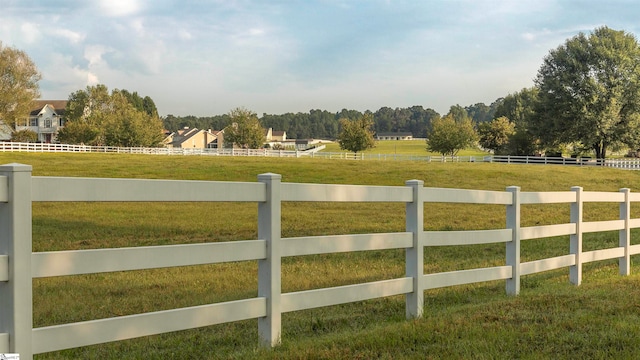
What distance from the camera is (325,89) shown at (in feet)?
118

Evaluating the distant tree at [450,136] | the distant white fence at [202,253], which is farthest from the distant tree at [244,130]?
the distant white fence at [202,253]

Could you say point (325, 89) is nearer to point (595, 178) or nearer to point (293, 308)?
point (595, 178)

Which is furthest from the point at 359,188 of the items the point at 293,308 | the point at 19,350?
the point at 19,350

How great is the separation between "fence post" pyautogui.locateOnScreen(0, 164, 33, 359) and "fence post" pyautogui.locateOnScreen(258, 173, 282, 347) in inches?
75.8

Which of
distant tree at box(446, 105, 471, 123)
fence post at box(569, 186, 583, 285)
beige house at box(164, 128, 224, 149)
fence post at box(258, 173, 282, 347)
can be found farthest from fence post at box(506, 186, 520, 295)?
beige house at box(164, 128, 224, 149)

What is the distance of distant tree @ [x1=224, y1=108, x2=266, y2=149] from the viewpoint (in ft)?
300

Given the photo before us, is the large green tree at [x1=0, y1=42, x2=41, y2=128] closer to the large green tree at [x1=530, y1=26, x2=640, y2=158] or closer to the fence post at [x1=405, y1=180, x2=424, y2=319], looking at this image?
the large green tree at [x1=530, y1=26, x2=640, y2=158]

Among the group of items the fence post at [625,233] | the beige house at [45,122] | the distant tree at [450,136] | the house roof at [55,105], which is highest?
the house roof at [55,105]

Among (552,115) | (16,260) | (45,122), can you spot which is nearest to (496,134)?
(552,115)

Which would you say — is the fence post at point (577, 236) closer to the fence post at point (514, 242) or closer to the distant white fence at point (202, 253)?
the fence post at point (514, 242)

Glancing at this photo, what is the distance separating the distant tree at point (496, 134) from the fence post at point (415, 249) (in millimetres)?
76905

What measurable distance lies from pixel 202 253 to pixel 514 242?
15.8 feet

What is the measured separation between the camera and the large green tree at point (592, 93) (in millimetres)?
57750

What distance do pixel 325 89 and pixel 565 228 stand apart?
27.3 m
